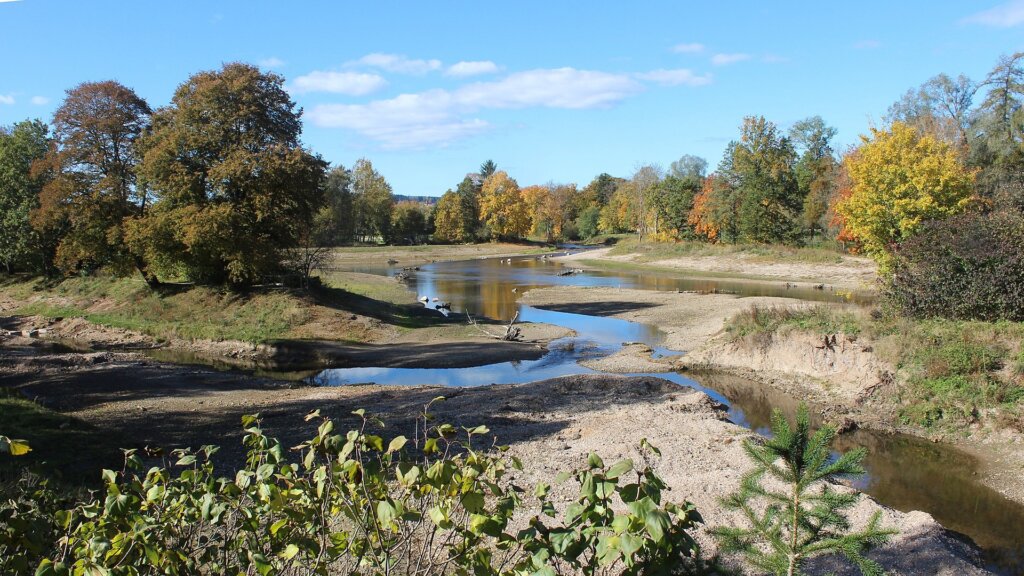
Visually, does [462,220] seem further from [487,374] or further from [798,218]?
[487,374]

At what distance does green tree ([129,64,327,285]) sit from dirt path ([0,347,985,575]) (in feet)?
27.7

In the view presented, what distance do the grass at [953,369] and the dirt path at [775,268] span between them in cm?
2777

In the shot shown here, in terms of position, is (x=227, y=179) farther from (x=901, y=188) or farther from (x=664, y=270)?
(x=664, y=270)

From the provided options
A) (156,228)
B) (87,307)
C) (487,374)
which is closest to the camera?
(487,374)

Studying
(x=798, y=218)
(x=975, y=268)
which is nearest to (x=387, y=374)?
(x=975, y=268)

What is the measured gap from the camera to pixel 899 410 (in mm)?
16422

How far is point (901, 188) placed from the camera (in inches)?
1047

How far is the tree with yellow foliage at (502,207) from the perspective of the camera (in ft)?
347

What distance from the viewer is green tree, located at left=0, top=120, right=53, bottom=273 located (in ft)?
126

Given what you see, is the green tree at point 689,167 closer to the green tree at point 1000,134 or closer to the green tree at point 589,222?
the green tree at point 589,222

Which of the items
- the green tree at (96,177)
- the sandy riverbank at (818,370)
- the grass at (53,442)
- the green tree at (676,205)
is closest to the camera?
the grass at (53,442)

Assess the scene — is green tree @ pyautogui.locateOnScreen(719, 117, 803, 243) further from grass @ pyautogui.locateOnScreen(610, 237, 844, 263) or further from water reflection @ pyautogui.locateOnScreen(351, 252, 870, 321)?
water reflection @ pyautogui.locateOnScreen(351, 252, 870, 321)

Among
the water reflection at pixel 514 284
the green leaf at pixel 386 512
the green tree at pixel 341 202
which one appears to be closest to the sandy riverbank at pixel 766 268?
the water reflection at pixel 514 284

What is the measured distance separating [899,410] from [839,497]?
602 inches
